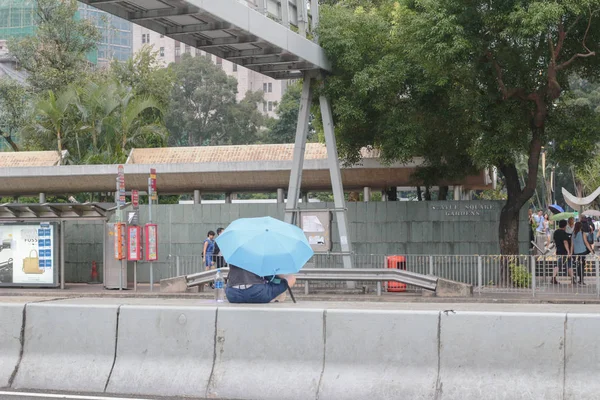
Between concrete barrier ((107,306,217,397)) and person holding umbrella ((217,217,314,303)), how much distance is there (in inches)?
31.8

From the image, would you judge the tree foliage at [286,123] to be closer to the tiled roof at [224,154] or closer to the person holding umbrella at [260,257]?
the tiled roof at [224,154]

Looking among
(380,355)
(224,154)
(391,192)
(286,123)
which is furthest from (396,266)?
(286,123)

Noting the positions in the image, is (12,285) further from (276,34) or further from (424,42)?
(424,42)

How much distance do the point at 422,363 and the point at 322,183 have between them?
1991 centimetres

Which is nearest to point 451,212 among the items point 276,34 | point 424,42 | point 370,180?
point 370,180

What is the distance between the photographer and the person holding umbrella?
31.9 ft

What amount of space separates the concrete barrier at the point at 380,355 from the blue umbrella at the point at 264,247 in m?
1.61

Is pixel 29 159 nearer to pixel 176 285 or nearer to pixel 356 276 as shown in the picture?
pixel 176 285

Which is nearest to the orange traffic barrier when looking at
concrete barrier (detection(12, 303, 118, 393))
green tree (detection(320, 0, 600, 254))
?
green tree (detection(320, 0, 600, 254))

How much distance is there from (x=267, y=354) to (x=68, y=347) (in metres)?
2.25

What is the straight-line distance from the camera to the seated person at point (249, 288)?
31.8 feet

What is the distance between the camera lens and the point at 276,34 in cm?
2066

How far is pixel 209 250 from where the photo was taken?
23.9m

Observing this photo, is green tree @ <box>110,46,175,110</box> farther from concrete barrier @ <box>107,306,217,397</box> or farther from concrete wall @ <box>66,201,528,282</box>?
concrete barrier @ <box>107,306,217,397</box>
